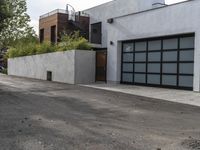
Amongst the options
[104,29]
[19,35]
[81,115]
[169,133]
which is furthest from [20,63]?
[169,133]

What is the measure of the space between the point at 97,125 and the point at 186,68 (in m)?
10.4

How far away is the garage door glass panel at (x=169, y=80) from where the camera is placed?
18578 mm

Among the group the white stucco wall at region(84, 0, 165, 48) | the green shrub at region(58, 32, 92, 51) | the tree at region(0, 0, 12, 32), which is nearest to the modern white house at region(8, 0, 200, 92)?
the green shrub at region(58, 32, 92, 51)

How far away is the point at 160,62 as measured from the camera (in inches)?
766

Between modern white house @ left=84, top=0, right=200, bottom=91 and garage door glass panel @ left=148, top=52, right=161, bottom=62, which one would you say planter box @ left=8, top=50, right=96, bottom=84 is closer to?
modern white house @ left=84, top=0, right=200, bottom=91

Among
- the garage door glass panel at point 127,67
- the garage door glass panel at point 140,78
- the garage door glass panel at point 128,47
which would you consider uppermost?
the garage door glass panel at point 128,47

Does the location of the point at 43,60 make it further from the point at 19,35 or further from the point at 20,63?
the point at 20,63

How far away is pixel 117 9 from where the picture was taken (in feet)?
108

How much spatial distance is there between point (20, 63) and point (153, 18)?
19.3 metres

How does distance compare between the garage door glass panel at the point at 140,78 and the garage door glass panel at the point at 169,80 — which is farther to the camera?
the garage door glass panel at the point at 140,78

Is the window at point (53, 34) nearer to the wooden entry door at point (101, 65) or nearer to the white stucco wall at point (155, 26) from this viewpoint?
the wooden entry door at point (101, 65)

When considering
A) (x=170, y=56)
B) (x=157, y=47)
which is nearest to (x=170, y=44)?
(x=170, y=56)

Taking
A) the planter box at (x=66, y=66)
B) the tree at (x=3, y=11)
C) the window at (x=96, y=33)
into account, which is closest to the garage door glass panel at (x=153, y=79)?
the planter box at (x=66, y=66)

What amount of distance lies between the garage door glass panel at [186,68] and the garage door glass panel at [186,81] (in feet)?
0.84
